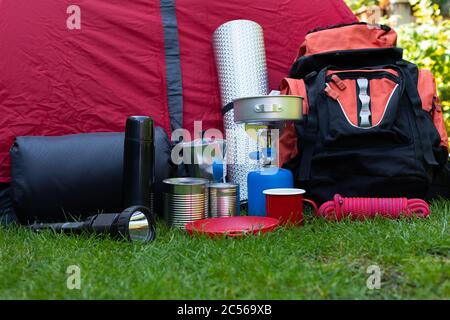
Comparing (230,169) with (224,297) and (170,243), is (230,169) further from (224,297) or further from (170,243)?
(224,297)

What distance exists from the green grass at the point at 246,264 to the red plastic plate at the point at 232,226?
0.04 meters

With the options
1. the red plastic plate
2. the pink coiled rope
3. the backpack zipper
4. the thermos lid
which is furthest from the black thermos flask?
the backpack zipper

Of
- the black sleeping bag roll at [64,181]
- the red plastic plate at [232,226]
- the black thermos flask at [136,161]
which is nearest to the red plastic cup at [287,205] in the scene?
the red plastic plate at [232,226]

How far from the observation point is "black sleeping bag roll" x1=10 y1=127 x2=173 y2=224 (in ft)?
6.39

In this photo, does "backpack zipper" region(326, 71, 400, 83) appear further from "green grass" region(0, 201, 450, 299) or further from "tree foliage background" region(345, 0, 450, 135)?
"tree foliage background" region(345, 0, 450, 135)

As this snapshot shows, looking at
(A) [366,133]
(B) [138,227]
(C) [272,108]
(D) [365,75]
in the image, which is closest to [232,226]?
(B) [138,227]

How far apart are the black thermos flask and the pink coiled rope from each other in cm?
64

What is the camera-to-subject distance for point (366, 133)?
194 cm

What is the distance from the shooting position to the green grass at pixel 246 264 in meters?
1.18

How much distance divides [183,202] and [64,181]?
457mm

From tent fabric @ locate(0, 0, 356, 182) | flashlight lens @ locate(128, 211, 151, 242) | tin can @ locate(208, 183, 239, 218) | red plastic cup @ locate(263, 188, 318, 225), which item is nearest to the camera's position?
flashlight lens @ locate(128, 211, 151, 242)

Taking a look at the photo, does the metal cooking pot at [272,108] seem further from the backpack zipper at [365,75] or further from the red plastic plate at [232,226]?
the red plastic plate at [232,226]

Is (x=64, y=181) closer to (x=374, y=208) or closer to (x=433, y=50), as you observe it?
(x=374, y=208)
